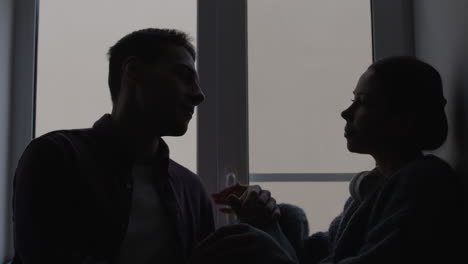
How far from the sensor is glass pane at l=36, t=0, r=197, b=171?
1.43 metres

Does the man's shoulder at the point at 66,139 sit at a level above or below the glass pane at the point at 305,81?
below

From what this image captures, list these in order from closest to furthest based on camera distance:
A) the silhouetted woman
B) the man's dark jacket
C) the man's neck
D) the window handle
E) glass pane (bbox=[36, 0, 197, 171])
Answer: the silhouetted woman, the man's dark jacket, the man's neck, the window handle, glass pane (bbox=[36, 0, 197, 171])

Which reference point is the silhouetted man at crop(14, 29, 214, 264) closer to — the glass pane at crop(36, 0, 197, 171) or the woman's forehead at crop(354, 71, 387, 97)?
the glass pane at crop(36, 0, 197, 171)

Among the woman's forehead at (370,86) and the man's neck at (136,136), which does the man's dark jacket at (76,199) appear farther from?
the woman's forehead at (370,86)

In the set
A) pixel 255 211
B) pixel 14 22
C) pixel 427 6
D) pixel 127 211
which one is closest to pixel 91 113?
pixel 14 22

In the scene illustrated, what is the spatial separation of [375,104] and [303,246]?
0.41m

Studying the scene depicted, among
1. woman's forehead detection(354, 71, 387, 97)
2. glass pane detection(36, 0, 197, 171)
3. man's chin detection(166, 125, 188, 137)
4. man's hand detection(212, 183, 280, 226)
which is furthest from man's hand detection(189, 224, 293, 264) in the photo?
glass pane detection(36, 0, 197, 171)

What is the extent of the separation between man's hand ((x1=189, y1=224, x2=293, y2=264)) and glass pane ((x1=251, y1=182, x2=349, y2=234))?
0.41 meters

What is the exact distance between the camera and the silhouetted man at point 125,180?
0.90m

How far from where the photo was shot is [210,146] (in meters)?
1.36

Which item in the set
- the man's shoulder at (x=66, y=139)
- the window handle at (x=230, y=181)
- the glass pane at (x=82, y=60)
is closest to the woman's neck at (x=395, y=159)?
the window handle at (x=230, y=181)

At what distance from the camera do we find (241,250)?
0.93m

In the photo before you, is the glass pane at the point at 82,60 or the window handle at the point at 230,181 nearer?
the window handle at the point at 230,181

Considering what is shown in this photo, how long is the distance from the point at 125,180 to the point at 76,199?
114 millimetres
